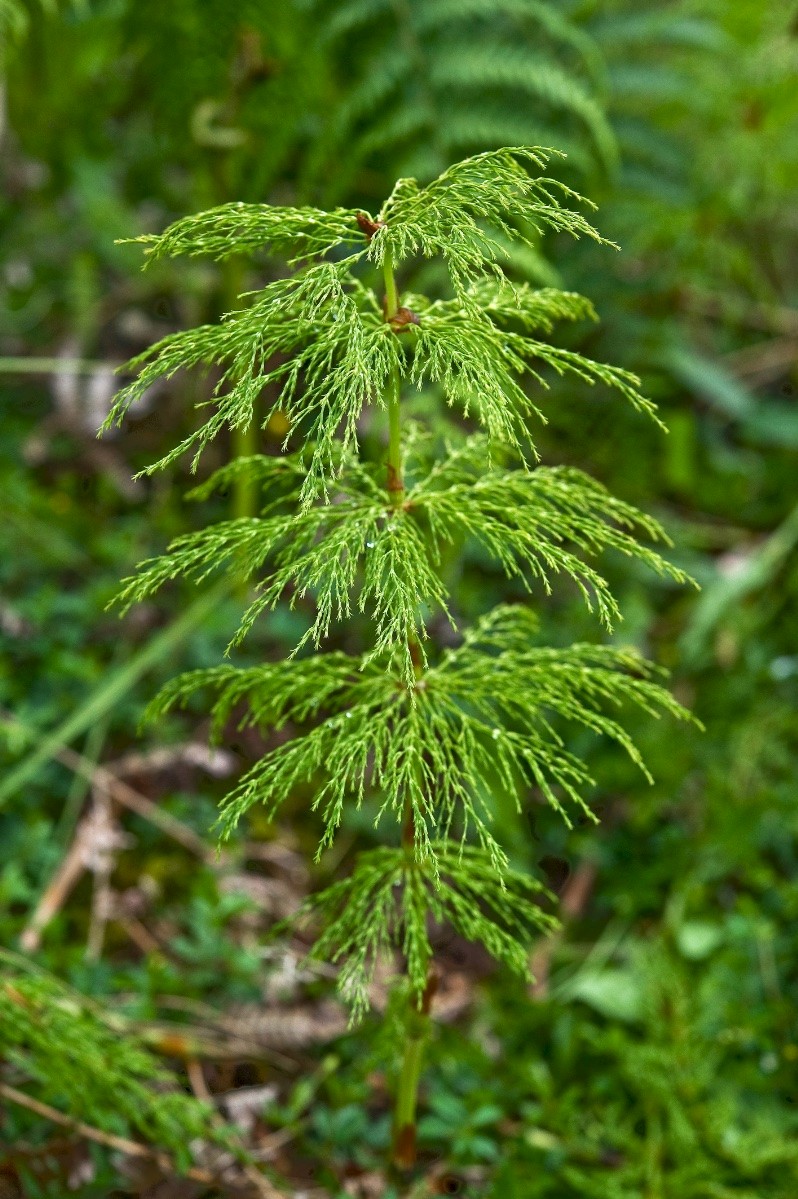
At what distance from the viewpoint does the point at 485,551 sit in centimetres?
248

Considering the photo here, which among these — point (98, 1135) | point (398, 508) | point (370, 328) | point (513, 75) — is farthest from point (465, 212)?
point (513, 75)

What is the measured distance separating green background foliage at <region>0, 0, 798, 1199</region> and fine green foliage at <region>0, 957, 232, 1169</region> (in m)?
0.02

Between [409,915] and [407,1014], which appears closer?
[409,915]

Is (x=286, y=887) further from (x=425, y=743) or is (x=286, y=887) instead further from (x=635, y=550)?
(x=635, y=550)

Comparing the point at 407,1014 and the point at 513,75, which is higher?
the point at 513,75

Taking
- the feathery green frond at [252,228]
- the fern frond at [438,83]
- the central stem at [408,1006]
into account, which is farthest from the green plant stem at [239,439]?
the feathery green frond at [252,228]

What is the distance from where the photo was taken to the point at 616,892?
219 centimetres

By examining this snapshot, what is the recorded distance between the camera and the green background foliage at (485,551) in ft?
5.67

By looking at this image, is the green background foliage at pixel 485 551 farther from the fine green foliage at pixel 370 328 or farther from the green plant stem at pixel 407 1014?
the fine green foliage at pixel 370 328

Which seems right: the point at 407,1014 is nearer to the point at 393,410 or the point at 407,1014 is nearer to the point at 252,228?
the point at 393,410

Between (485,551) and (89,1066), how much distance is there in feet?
4.85

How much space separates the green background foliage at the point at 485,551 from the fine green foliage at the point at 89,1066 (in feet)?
0.05

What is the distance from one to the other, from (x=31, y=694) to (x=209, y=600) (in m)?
0.43

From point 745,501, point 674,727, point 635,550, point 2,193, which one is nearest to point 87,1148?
point 635,550
